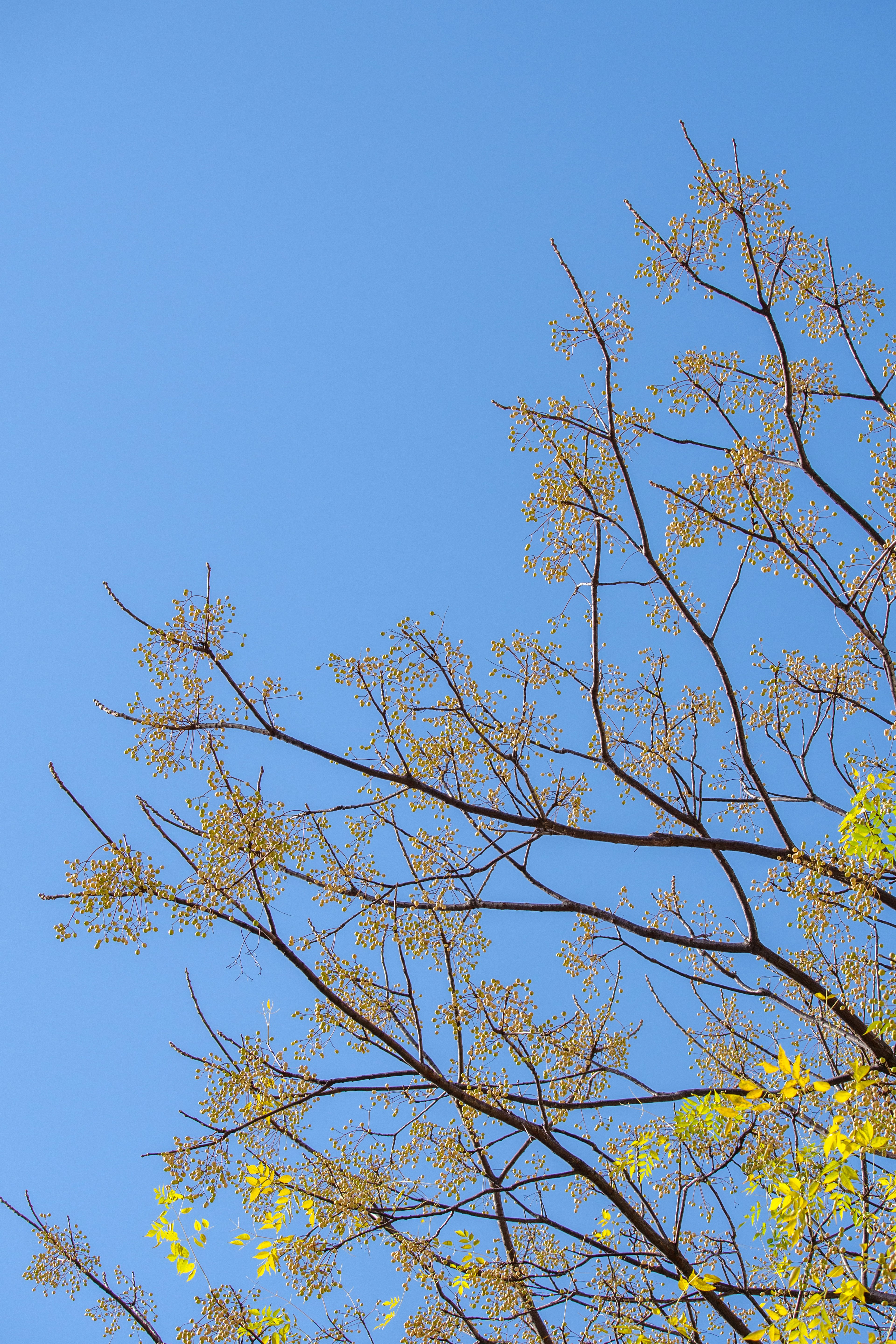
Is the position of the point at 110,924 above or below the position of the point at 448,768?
below

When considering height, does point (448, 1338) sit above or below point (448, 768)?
below

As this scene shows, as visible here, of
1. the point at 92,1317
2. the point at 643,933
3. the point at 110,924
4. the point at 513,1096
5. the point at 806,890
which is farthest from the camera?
the point at 92,1317

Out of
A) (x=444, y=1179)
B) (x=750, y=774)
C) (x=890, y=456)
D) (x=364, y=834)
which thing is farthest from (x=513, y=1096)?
(x=890, y=456)

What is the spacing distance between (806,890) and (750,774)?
4.96 feet

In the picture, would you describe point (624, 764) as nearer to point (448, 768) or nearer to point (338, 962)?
point (448, 768)

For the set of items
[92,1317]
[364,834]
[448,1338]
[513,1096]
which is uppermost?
[364,834]

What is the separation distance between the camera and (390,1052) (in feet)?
17.5

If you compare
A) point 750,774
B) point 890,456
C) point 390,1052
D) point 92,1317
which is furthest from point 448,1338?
point 890,456

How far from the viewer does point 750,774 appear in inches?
288

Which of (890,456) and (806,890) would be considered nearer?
(806,890)

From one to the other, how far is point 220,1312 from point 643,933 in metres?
4.37

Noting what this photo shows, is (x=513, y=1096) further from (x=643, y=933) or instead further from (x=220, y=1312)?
(x=220, y=1312)

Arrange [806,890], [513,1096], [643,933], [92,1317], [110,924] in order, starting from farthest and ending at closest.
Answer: [92,1317] → [643,933] → [513,1096] → [806,890] → [110,924]

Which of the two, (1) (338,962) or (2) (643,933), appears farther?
(2) (643,933)
